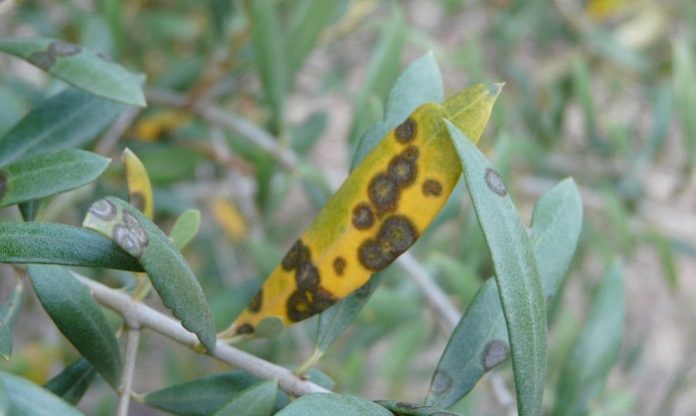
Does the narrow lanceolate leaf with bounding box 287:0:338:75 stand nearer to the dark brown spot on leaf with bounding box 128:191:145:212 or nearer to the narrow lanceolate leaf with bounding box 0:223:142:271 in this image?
the dark brown spot on leaf with bounding box 128:191:145:212

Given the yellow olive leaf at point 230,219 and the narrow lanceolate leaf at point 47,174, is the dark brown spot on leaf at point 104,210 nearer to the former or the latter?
the narrow lanceolate leaf at point 47,174

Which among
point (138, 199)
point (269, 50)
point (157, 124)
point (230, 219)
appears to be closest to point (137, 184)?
point (138, 199)

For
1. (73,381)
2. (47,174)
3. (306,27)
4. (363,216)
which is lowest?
(73,381)

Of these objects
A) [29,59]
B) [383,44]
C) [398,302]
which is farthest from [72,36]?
[29,59]

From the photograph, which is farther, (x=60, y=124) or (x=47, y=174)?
(x=60, y=124)

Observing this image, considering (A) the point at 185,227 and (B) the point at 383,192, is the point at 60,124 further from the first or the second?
(B) the point at 383,192

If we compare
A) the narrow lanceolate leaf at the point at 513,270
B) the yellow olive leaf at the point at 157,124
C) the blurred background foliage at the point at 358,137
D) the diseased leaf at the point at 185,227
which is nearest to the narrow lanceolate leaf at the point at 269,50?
the blurred background foliage at the point at 358,137
